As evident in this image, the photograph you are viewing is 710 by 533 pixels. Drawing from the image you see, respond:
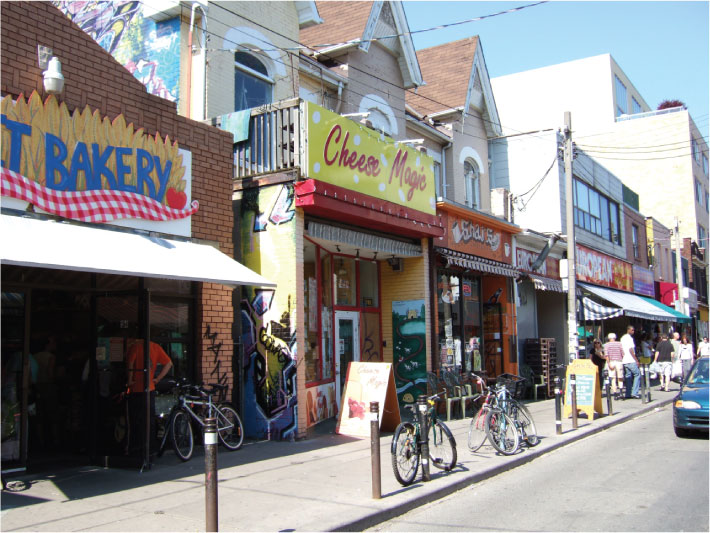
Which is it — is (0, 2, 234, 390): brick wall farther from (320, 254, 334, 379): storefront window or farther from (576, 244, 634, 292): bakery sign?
(576, 244, 634, 292): bakery sign

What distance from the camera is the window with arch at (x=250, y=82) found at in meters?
13.0

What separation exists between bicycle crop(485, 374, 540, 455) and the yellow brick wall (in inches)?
156

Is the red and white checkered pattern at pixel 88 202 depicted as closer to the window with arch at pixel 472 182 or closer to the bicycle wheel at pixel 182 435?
the bicycle wheel at pixel 182 435

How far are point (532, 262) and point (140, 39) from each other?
12.9 m

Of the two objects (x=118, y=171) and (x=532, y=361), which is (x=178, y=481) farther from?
(x=532, y=361)

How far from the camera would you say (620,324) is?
29.2m

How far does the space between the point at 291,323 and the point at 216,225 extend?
1.99m

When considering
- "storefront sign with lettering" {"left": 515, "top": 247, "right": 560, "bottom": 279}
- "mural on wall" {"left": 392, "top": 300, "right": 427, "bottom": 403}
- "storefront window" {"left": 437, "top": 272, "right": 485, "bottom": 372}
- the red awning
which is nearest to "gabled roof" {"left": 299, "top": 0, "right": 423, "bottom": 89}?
the red awning

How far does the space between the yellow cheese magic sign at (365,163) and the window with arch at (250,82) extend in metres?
2.39

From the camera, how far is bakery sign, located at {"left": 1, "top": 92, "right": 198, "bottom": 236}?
7488 mm

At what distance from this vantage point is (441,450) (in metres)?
8.36

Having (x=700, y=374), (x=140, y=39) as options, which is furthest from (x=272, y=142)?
(x=700, y=374)

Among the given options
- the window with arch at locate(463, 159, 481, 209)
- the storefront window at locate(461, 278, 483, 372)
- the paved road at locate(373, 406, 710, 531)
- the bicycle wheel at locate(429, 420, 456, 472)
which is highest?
the window with arch at locate(463, 159, 481, 209)

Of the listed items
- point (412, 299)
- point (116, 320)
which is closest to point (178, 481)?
point (116, 320)
